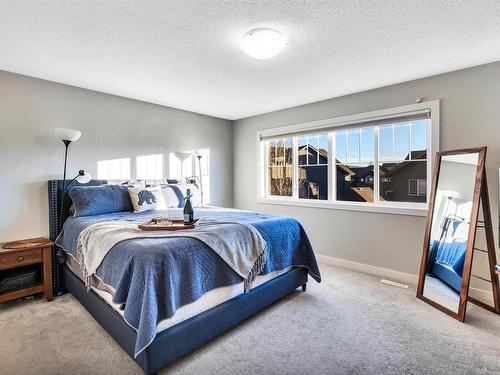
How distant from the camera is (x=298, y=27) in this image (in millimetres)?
1993

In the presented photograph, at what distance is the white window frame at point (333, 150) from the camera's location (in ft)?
9.79

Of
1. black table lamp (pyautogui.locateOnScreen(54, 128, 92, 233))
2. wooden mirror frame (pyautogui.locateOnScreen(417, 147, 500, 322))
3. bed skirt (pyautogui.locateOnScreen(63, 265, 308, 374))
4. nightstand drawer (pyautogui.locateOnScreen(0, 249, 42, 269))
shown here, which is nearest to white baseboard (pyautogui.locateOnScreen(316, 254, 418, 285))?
wooden mirror frame (pyautogui.locateOnScreen(417, 147, 500, 322))

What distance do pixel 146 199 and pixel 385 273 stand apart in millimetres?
3007

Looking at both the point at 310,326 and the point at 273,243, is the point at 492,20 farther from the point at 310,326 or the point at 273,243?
the point at 310,326

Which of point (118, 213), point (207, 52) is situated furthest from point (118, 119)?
point (207, 52)

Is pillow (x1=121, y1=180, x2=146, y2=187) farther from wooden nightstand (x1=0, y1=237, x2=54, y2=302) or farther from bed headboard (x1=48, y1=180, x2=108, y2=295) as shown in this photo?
wooden nightstand (x1=0, y1=237, x2=54, y2=302)

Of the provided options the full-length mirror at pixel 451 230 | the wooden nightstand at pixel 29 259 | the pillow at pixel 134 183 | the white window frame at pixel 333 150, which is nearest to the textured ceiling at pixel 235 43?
the white window frame at pixel 333 150

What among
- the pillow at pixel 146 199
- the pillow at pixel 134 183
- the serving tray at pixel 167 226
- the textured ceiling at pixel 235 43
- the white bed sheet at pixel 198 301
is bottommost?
the white bed sheet at pixel 198 301

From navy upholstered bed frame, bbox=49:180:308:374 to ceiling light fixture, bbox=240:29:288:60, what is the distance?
1.96m

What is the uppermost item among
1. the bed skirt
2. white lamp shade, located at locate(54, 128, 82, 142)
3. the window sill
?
white lamp shade, located at locate(54, 128, 82, 142)

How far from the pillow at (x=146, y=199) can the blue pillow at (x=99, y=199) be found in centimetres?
10

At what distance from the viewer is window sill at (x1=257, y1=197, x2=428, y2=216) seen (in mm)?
3111

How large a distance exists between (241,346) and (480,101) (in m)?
3.17

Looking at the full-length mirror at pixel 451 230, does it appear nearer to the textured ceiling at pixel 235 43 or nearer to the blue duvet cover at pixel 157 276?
the textured ceiling at pixel 235 43
